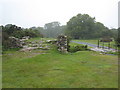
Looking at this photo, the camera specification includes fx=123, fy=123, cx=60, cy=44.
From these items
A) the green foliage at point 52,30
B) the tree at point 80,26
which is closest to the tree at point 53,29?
the green foliage at point 52,30

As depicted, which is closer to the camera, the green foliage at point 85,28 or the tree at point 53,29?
the green foliage at point 85,28

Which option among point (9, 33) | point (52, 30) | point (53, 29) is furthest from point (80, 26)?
point (53, 29)

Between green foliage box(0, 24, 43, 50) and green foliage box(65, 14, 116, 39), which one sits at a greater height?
green foliage box(65, 14, 116, 39)

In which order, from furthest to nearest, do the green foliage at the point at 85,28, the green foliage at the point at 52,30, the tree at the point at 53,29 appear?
the tree at the point at 53,29 → the green foliage at the point at 52,30 → the green foliage at the point at 85,28

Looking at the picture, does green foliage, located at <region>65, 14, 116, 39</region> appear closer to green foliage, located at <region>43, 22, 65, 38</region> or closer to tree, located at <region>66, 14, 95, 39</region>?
tree, located at <region>66, 14, 95, 39</region>

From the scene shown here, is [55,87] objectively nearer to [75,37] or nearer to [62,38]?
[62,38]

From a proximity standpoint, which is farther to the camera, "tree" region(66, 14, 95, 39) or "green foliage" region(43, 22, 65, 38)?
"green foliage" region(43, 22, 65, 38)

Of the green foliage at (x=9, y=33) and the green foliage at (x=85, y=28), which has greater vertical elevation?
the green foliage at (x=85, y=28)

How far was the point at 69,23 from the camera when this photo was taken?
4584cm

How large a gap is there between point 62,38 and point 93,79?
1119 centimetres

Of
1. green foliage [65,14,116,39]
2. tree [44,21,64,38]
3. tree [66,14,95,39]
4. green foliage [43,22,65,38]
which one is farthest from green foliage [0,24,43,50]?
tree [44,21,64,38]

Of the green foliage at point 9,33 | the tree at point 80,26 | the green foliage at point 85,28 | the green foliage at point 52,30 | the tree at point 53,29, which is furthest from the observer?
the tree at point 53,29

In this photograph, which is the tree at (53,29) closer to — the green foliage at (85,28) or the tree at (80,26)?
the tree at (80,26)

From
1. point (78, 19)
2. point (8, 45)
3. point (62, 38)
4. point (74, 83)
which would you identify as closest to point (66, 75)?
point (74, 83)
